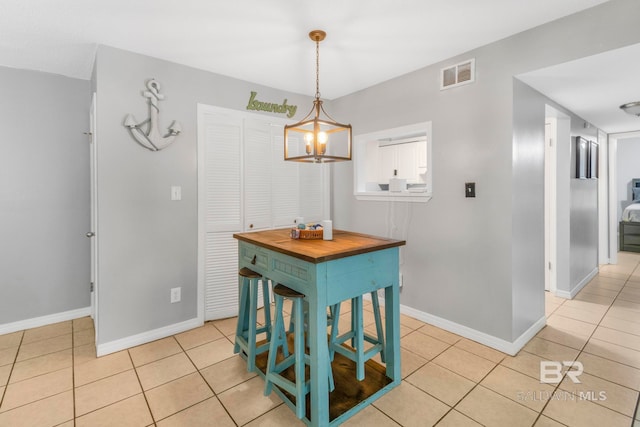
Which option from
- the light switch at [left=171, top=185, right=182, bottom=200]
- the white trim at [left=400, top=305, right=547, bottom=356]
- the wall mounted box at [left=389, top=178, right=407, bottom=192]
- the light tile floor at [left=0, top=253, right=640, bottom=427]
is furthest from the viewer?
the wall mounted box at [left=389, top=178, right=407, bottom=192]

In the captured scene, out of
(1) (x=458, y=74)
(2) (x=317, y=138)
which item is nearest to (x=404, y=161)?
(1) (x=458, y=74)

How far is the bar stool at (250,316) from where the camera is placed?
6.98ft

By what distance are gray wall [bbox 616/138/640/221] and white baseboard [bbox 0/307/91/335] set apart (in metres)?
9.83

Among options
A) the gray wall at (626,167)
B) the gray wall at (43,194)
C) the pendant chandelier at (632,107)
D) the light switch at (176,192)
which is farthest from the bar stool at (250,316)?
the gray wall at (626,167)

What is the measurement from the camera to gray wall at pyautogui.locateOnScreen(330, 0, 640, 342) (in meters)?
2.24

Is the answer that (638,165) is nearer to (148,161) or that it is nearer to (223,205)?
(223,205)

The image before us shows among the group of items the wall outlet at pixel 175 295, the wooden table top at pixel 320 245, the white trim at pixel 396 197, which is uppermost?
the white trim at pixel 396 197

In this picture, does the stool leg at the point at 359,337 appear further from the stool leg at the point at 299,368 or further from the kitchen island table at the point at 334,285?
the stool leg at the point at 299,368

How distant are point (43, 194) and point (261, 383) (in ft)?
9.09

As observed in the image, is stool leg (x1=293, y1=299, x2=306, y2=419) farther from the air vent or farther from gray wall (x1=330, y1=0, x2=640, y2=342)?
the air vent

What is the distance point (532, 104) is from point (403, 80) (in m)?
1.15

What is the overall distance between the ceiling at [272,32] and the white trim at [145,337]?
236 cm

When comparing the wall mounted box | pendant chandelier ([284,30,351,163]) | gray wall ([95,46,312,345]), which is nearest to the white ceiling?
the wall mounted box
